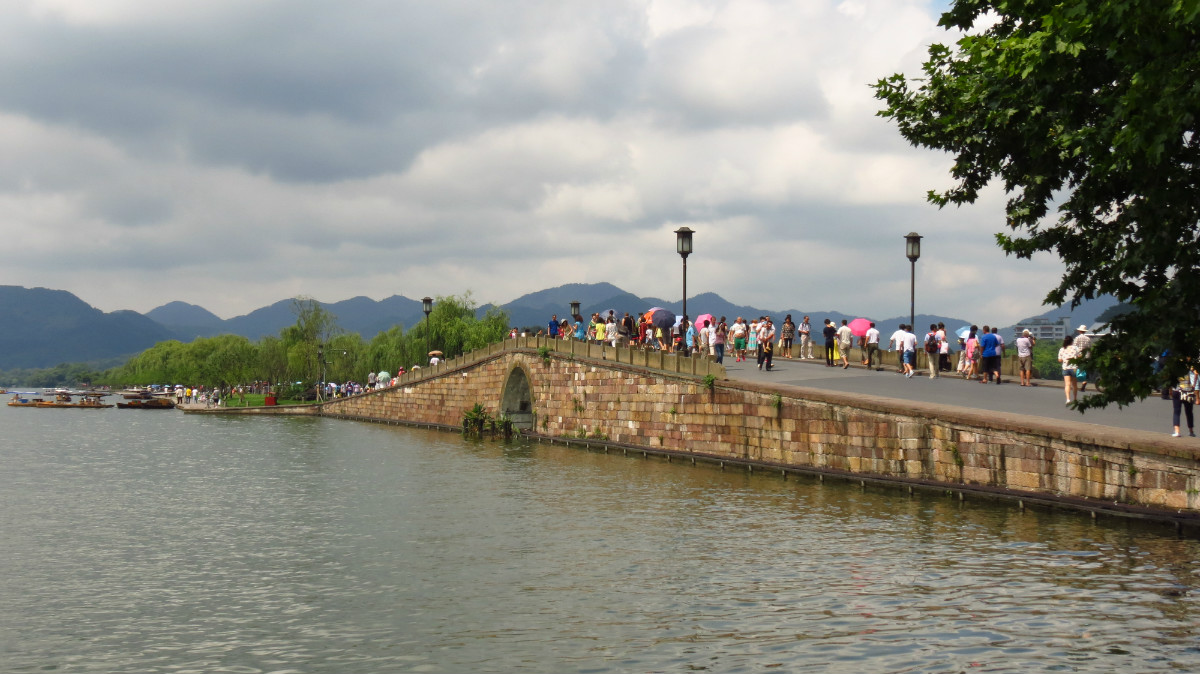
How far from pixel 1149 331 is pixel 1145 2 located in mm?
6327

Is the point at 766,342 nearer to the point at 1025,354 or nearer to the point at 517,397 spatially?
the point at 1025,354

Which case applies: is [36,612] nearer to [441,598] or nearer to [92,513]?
[441,598]

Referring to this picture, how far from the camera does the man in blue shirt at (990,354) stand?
81.8 feet

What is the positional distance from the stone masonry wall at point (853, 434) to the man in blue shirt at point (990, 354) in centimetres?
498

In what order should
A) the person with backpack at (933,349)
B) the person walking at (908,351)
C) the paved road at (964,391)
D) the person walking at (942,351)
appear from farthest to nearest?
the person walking at (942,351), the person walking at (908,351), the person with backpack at (933,349), the paved road at (964,391)

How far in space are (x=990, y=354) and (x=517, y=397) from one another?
73.2 ft

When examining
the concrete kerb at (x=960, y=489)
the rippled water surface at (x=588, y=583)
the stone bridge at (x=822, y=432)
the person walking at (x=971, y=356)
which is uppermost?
the person walking at (x=971, y=356)

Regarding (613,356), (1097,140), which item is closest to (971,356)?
(613,356)

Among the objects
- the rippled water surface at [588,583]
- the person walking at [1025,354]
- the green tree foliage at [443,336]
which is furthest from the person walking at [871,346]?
the green tree foliage at [443,336]

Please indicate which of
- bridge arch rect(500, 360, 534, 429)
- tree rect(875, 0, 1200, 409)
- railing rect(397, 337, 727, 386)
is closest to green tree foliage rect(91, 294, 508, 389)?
railing rect(397, 337, 727, 386)

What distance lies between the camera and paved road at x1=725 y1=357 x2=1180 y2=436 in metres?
19.0

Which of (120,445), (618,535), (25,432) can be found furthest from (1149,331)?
(25,432)

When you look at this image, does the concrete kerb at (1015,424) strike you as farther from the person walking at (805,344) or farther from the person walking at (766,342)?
the person walking at (805,344)

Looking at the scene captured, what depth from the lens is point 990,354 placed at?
25188mm
